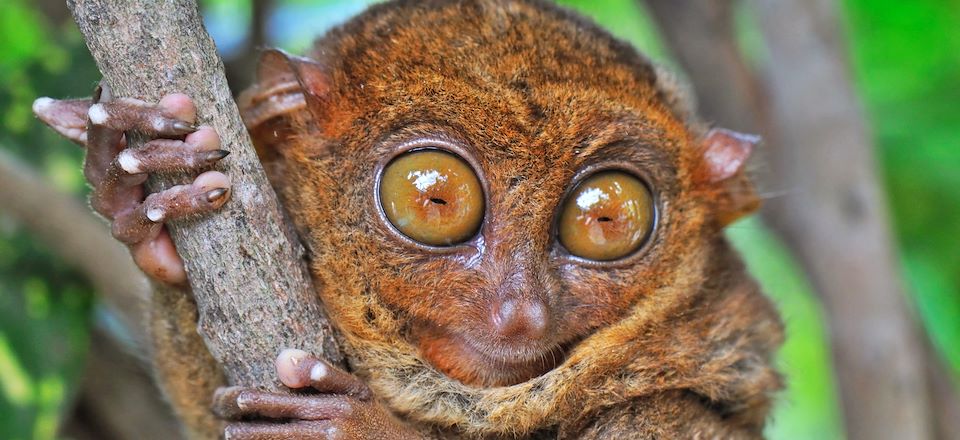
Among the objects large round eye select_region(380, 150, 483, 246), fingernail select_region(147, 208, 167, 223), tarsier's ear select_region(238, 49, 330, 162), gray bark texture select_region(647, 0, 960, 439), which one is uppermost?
gray bark texture select_region(647, 0, 960, 439)

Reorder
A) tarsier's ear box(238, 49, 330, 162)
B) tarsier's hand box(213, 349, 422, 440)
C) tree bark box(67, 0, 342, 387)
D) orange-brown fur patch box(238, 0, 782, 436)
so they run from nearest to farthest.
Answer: tree bark box(67, 0, 342, 387) < tarsier's hand box(213, 349, 422, 440) < orange-brown fur patch box(238, 0, 782, 436) < tarsier's ear box(238, 49, 330, 162)

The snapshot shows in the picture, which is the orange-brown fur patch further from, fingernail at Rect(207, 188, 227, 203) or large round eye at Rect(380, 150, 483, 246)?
fingernail at Rect(207, 188, 227, 203)

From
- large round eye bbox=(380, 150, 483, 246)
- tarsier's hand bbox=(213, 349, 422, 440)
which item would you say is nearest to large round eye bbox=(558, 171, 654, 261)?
large round eye bbox=(380, 150, 483, 246)

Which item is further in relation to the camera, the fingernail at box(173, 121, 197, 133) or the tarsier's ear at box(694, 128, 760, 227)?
the tarsier's ear at box(694, 128, 760, 227)

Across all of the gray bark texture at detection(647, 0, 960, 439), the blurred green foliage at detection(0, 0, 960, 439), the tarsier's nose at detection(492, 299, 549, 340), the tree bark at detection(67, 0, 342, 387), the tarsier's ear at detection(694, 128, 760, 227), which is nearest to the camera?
the tree bark at detection(67, 0, 342, 387)

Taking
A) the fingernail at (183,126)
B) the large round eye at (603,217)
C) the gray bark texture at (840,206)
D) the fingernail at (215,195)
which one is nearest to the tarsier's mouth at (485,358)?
the large round eye at (603,217)

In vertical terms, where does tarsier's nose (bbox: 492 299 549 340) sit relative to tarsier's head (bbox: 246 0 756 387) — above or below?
below

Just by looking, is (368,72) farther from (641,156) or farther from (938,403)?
(938,403)

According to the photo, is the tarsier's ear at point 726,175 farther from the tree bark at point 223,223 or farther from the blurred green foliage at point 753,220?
the tree bark at point 223,223
